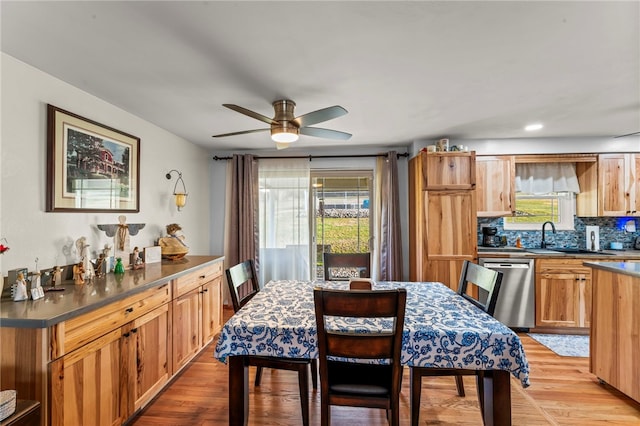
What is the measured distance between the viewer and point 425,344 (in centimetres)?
142

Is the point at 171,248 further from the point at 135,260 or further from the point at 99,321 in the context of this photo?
the point at 99,321

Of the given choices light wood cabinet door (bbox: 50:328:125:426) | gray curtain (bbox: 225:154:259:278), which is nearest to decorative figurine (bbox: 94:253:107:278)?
light wood cabinet door (bbox: 50:328:125:426)

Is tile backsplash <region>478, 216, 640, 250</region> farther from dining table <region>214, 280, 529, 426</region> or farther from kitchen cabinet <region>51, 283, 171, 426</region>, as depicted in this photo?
kitchen cabinet <region>51, 283, 171, 426</region>

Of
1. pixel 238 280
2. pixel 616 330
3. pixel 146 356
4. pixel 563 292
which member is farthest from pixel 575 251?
pixel 146 356

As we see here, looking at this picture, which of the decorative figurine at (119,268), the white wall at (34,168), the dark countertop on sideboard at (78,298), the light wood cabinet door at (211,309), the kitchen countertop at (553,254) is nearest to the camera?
the dark countertop on sideboard at (78,298)

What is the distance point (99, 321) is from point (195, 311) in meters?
1.12

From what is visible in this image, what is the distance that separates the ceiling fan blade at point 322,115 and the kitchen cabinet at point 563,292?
3.03 meters

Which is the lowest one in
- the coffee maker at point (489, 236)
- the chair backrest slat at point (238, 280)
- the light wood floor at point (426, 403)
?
the light wood floor at point (426, 403)

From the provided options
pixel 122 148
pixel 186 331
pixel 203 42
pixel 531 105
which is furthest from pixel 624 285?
pixel 122 148

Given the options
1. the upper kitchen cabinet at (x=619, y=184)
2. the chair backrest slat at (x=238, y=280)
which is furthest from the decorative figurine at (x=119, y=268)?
the upper kitchen cabinet at (x=619, y=184)

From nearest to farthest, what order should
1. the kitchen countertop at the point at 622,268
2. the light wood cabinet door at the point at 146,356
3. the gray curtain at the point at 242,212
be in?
the light wood cabinet door at the point at 146,356 → the kitchen countertop at the point at 622,268 → the gray curtain at the point at 242,212

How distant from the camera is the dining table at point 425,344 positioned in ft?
4.58

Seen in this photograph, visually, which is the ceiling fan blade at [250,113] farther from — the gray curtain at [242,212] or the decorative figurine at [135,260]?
the gray curtain at [242,212]

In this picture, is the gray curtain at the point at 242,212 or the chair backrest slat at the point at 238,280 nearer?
the chair backrest slat at the point at 238,280
